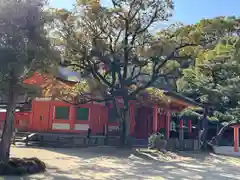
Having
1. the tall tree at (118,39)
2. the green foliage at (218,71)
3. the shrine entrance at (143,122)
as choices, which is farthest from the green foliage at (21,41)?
the shrine entrance at (143,122)

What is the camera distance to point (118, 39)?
1772 centimetres

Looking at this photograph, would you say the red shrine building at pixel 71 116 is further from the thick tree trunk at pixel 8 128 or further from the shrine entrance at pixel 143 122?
the thick tree trunk at pixel 8 128

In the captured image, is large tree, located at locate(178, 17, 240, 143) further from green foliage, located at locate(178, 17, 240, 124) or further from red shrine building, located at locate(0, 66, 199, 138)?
red shrine building, located at locate(0, 66, 199, 138)

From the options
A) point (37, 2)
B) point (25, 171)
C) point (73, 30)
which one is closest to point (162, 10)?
point (73, 30)

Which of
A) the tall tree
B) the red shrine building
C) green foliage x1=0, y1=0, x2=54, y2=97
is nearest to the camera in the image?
green foliage x1=0, y1=0, x2=54, y2=97

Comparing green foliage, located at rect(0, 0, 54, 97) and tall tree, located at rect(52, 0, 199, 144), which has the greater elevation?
tall tree, located at rect(52, 0, 199, 144)

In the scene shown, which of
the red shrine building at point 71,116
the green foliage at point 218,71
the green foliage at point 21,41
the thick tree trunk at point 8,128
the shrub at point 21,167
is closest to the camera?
the green foliage at point 21,41

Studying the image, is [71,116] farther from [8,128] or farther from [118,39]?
[8,128]

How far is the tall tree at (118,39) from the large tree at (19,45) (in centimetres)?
665

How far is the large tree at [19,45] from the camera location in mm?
8555

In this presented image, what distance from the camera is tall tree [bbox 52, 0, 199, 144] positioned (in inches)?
649

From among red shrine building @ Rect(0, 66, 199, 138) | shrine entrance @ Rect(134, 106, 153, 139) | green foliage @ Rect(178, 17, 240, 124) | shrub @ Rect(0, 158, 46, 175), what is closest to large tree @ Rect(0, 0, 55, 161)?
shrub @ Rect(0, 158, 46, 175)

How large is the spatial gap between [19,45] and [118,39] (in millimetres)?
9478

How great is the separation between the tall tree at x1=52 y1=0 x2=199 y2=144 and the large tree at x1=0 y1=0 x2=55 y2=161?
6.65 metres
